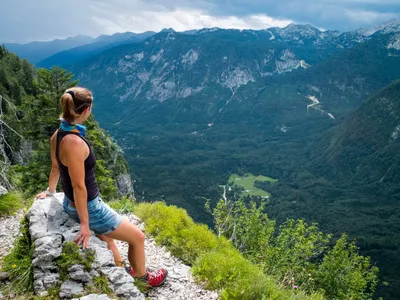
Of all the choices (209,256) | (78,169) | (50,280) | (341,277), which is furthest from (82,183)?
(341,277)

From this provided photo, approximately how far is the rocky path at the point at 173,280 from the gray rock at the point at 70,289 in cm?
175

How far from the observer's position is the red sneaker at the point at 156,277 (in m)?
7.11

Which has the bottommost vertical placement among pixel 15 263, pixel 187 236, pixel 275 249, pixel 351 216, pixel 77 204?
pixel 351 216

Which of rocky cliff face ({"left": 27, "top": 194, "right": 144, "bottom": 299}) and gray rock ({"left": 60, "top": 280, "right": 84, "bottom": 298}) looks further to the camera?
rocky cliff face ({"left": 27, "top": 194, "right": 144, "bottom": 299})

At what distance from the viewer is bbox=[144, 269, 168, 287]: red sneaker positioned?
23.3ft

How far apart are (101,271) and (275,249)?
7193 millimetres

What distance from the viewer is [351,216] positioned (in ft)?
645

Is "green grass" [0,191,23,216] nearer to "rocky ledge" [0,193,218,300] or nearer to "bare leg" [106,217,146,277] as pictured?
"rocky ledge" [0,193,218,300]

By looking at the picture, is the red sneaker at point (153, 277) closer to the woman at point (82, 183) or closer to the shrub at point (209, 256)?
the woman at point (82, 183)

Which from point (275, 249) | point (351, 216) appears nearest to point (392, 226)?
point (351, 216)

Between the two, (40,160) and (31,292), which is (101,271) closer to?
(31,292)

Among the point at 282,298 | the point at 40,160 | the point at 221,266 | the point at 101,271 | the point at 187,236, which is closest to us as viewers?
the point at 101,271

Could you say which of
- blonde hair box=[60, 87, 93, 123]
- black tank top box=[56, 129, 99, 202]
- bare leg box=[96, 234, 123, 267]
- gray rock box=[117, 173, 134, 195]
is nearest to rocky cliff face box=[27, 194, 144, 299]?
bare leg box=[96, 234, 123, 267]

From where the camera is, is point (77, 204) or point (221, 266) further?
point (221, 266)
